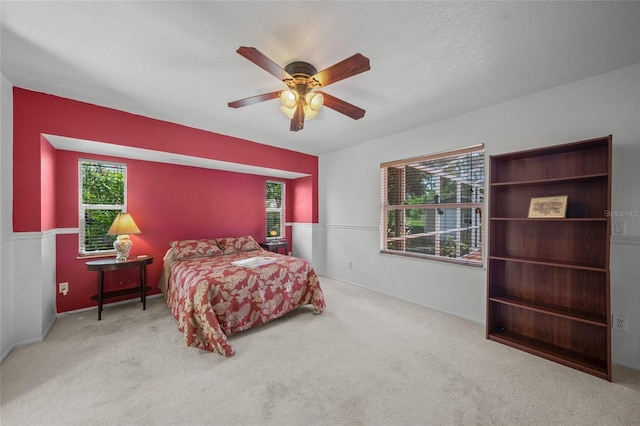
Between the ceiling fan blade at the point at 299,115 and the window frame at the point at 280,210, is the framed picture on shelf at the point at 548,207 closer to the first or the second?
the ceiling fan blade at the point at 299,115

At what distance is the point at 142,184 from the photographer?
3678 millimetres

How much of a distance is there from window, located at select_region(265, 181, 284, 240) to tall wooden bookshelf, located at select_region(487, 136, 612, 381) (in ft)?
12.6

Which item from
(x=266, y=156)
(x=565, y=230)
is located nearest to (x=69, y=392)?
(x=266, y=156)

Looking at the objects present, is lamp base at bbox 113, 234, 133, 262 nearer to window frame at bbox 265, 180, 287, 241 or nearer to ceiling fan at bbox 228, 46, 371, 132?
window frame at bbox 265, 180, 287, 241

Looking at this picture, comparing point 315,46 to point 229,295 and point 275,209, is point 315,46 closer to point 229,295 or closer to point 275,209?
point 229,295

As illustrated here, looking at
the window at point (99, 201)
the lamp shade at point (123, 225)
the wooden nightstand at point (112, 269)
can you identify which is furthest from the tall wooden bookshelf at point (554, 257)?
the window at point (99, 201)

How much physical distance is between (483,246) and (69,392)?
3972mm

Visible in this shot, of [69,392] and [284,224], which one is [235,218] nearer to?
[284,224]

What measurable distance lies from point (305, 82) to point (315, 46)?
10.0 inches

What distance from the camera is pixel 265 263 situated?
10.1 feet

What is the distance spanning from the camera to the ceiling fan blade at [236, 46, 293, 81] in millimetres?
1470

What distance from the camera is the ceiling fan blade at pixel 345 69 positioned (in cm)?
156

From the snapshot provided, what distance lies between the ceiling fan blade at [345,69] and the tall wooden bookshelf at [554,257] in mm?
1827

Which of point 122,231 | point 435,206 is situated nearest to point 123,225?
point 122,231
